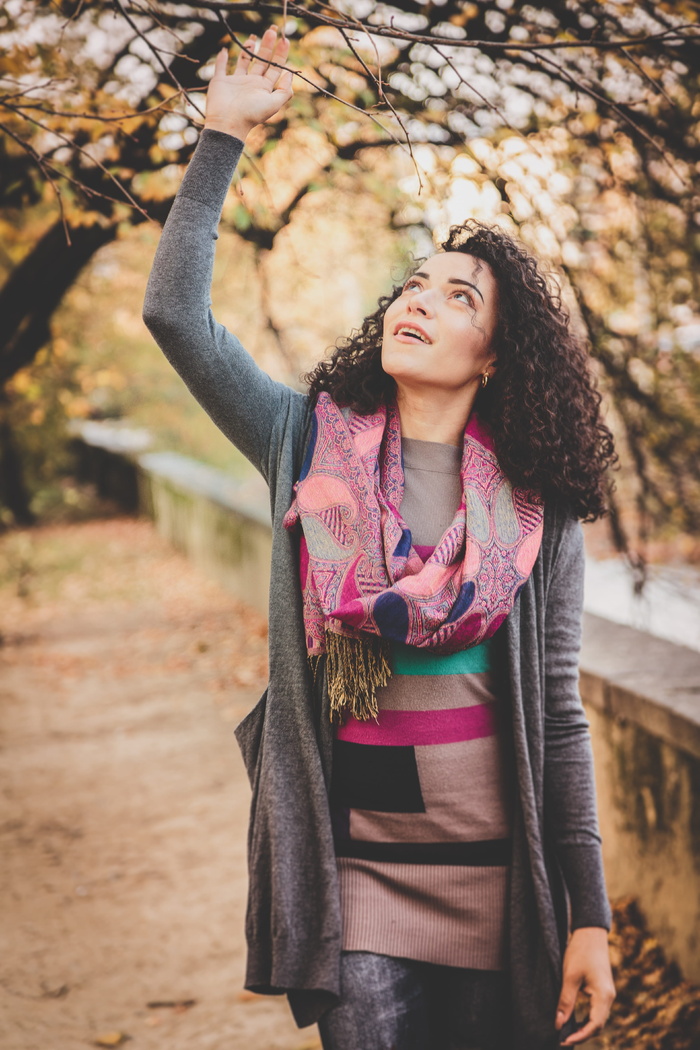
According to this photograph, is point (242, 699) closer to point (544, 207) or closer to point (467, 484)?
point (544, 207)

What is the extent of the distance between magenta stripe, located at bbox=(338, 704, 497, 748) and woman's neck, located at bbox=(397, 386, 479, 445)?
Answer: 0.59 meters

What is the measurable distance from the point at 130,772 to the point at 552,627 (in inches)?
159

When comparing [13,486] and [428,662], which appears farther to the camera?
[13,486]

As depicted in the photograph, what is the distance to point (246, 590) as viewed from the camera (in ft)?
28.8

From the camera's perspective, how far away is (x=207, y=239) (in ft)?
5.36

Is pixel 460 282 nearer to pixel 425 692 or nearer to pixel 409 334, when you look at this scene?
pixel 409 334

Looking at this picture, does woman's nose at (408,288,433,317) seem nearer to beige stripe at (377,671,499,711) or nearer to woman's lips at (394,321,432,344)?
woman's lips at (394,321,432,344)

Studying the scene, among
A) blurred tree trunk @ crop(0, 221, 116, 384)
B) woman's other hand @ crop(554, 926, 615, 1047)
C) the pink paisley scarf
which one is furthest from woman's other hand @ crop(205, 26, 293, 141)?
blurred tree trunk @ crop(0, 221, 116, 384)

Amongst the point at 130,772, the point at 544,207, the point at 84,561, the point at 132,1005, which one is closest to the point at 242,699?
the point at 130,772

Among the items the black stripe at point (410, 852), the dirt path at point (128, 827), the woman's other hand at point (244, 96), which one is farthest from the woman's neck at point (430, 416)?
the dirt path at point (128, 827)

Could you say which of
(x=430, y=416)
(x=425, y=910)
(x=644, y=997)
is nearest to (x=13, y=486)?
(x=644, y=997)

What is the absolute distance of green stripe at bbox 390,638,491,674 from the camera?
1.78 m

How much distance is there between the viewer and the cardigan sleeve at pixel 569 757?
6.14ft

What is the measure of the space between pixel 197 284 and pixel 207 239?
87 millimetres
